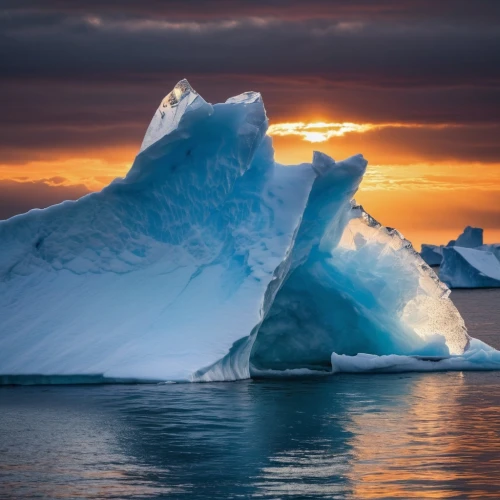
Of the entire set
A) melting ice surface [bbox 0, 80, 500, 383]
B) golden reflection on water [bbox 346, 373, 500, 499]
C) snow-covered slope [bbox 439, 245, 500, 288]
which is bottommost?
golden reflection on water [bbox 346, 373, 500, 499]

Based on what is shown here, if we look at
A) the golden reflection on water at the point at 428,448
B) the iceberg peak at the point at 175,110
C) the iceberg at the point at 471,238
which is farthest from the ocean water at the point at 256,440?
the iceberg at the point at 471,238

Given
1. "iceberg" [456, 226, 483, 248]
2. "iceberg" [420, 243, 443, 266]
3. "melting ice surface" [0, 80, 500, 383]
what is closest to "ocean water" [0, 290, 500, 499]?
"melting ice surface" [0, 80, 500, 383]

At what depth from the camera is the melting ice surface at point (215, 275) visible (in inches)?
743

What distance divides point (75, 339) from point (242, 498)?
30.5 feet

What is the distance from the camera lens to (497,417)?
1566cm

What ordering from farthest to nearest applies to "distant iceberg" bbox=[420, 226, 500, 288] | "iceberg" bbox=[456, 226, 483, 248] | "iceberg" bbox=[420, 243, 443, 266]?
"iceberg" bbox=[420, 243, 443, 266]
"iceberg" bbox=[456, 226, 483, 248]
"distant iceberg" bbox=[420, 226, 500, 288]

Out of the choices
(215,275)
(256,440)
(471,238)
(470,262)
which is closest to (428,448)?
(256,440)

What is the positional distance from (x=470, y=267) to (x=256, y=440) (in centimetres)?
5599

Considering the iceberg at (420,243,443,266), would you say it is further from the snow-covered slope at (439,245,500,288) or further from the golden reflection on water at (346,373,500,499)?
the golden reflection on water at (346,373,500,499)

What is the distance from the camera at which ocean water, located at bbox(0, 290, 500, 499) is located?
10750 mm

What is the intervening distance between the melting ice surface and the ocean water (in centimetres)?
80

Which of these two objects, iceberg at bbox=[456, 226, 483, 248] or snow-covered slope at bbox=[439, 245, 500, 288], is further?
iceberg at bbox=[456, 226, 483, 248]

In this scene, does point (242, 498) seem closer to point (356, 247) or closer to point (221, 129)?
point (221, 129)

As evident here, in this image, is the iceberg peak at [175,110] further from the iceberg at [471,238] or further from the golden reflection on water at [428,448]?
the iceberg at [471,238]
